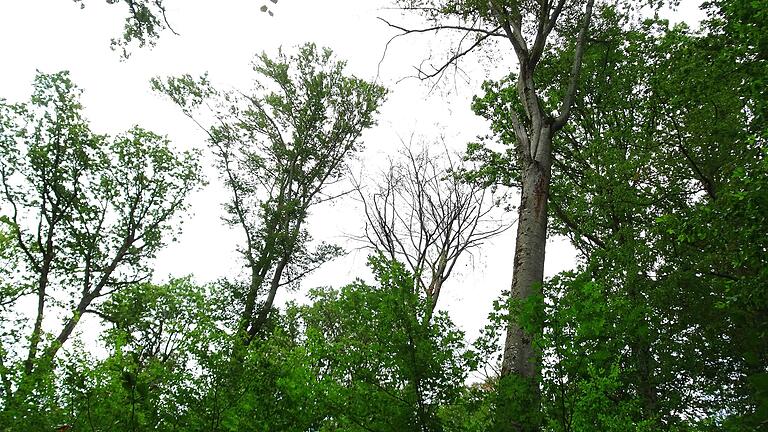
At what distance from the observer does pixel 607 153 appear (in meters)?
8.48

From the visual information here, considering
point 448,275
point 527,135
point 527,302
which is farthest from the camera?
point 448,275

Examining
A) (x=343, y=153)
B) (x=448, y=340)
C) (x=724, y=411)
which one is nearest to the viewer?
(x=448, y=340)

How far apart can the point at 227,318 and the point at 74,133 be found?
24.7 ft

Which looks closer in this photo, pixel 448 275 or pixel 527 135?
pixel 527 135

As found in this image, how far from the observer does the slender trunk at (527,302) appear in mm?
3594

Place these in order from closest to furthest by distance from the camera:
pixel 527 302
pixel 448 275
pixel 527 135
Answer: pixel 527 302 < pixel 527 135 < pixel 448 275

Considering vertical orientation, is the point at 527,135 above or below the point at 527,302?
above

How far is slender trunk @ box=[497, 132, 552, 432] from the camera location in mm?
3594

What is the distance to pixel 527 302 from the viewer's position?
3.68 meters

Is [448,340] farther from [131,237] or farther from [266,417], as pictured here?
[131,237]

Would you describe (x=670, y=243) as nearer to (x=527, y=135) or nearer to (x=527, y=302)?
(x=527, y=135)

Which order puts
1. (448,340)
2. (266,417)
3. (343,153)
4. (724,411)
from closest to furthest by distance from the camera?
(448,340) → (266,417) → (724,411) → (343,153)

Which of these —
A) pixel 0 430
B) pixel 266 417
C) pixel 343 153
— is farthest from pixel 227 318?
pixel 266 417

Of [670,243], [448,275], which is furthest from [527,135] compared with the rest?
[448,275]
